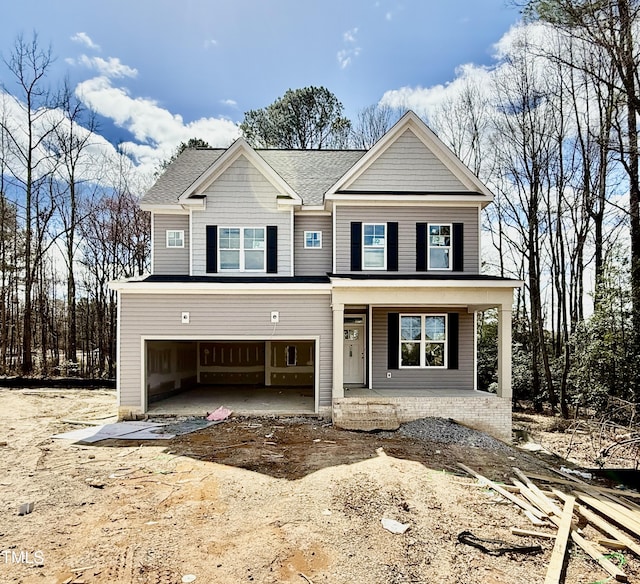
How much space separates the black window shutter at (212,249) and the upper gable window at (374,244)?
4417 millimetres

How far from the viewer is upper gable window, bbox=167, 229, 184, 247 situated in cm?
1277

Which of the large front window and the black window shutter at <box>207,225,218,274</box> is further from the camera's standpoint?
the large front window

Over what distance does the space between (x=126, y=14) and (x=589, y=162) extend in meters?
16.4

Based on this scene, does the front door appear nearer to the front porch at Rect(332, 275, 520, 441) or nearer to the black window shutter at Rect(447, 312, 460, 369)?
the front porch at Rect(332, 275, 520, 441)

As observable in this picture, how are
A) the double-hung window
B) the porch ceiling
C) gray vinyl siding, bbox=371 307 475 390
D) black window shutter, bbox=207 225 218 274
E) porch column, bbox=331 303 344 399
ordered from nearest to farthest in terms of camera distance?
porch column, bbox=331 303 344 399 → the porch ceiling → black window shutter, bbox=207 225 218 274 → gray vinyl siding, bbox=371 307 475 390 → the double-hung window

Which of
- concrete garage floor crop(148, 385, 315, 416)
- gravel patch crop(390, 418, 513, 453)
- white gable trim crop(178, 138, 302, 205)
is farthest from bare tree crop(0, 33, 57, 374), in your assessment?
gravel patch crop(390, 418, 513, 453)

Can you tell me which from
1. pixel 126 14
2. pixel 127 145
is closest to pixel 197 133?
pixel 127 145

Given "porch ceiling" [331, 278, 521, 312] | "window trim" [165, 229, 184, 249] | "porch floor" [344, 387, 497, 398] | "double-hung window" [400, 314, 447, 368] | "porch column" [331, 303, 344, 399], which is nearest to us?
"porch column" [331, 303, 344, 399]

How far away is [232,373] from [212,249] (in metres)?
5.99

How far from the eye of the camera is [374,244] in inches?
488

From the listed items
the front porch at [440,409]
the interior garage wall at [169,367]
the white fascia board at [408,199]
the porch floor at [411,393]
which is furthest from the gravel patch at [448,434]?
the interior garage wall at [169,367]

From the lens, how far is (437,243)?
40.9 ft

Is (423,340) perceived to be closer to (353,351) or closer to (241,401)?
(353,351)

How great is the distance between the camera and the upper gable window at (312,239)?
12961 millimetres
